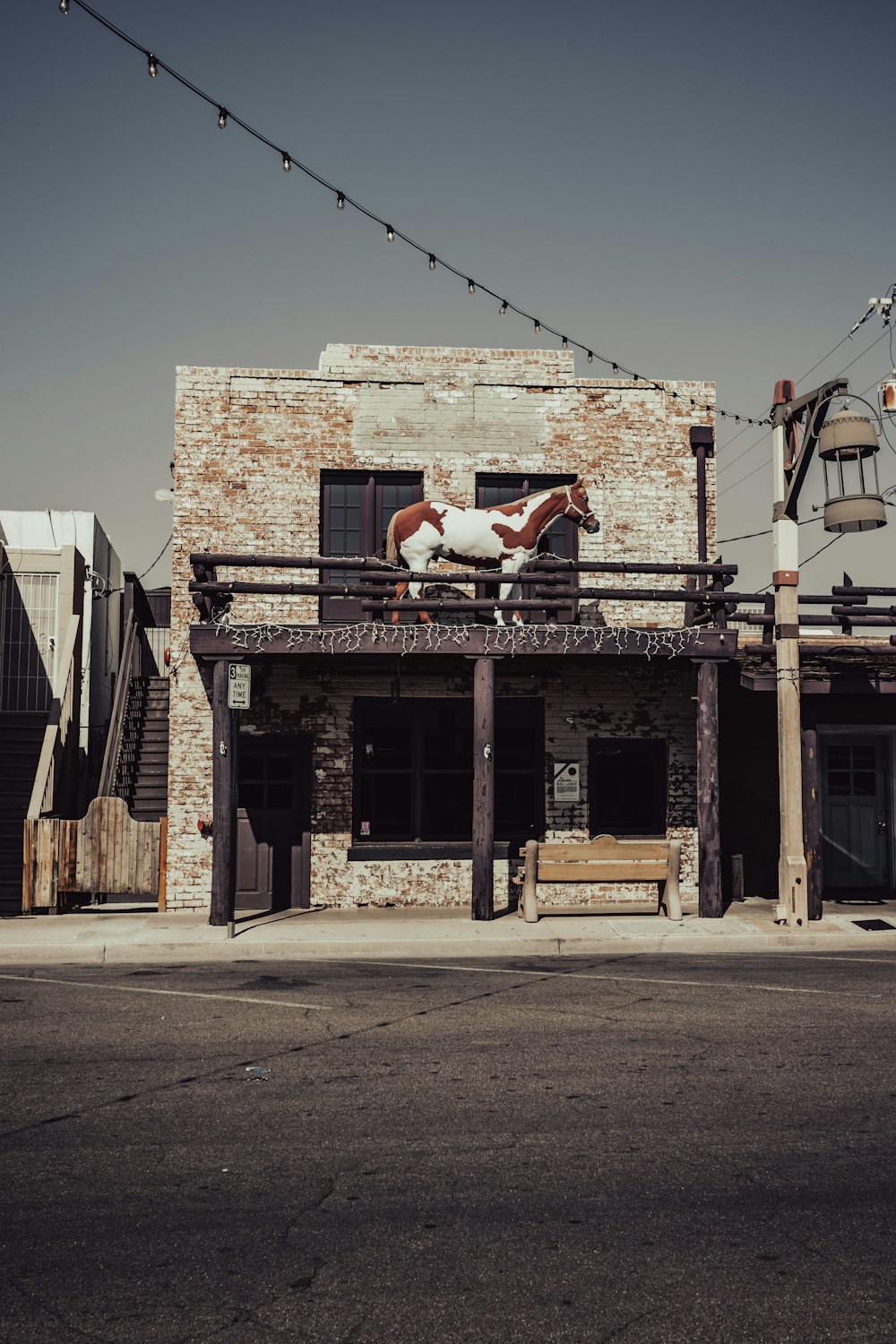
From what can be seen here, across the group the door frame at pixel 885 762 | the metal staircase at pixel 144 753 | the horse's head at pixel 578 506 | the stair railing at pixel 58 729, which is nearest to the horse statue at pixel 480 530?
the horse's head at pixel 578 506

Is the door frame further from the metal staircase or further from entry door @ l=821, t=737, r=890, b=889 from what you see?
the metal staircase

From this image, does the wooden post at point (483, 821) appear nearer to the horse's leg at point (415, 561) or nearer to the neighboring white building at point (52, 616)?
the horse's leg at point (415, 561)

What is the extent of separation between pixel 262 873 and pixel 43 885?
118 inches

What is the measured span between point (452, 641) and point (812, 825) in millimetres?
5436

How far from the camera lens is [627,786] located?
56.5ft

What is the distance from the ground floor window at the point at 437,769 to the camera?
16875 millimetres

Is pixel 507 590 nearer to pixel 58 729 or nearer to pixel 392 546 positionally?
pixel 392 546

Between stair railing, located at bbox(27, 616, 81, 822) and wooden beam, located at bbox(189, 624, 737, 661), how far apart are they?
3.91 m

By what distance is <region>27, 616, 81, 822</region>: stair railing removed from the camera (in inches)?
658

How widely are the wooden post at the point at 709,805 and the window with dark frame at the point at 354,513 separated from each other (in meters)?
5.36

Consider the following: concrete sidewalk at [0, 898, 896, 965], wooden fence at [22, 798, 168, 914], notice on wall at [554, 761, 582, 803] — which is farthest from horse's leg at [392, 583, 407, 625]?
wooden fence at [22, 798, 168, 914]

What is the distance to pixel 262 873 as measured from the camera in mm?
16422

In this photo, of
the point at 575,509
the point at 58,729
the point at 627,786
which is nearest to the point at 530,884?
the point at 627,786

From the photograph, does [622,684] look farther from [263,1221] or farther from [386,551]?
[263,1221]
